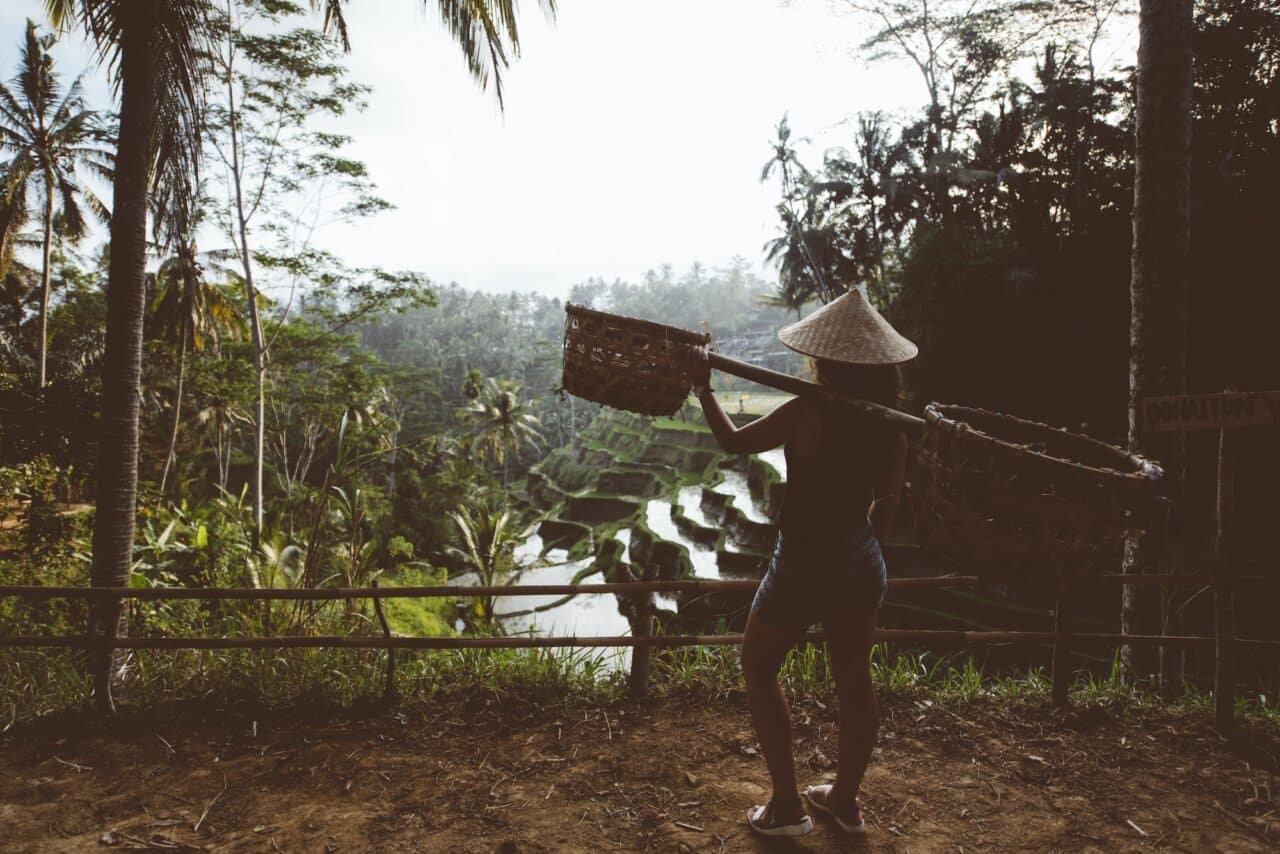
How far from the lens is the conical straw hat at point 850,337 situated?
166 cm

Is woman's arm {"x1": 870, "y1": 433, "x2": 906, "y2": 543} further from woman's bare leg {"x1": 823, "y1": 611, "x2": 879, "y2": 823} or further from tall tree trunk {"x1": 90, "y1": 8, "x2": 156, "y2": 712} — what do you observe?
tall tree trunk {"x1": 90, "y1": 8, "x2": 156, "y2": 712}

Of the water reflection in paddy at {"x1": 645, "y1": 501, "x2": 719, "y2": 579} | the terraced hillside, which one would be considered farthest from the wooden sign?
the water reflection in paddy at {"x1": 645, "y1": 501, "x2": 719, "y2": 579}

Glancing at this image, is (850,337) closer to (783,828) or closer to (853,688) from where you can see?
(853,688)

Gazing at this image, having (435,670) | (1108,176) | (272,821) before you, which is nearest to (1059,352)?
(1108,176)

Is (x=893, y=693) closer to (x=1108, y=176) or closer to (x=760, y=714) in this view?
(x=760, y=714)

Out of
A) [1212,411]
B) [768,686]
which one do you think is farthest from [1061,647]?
[768,686]

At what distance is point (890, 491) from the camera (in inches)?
73.7

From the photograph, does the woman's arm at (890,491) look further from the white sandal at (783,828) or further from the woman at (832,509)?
the white sandal at (783,828)

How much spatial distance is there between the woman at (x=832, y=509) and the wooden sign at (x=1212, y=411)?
4.49 feet

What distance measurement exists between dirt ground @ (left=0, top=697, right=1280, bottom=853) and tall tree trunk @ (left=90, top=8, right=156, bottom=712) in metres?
1.10

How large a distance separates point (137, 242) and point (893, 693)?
4527mm

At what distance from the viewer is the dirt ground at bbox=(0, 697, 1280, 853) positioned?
7.07ft

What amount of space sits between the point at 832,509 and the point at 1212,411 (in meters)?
1.71

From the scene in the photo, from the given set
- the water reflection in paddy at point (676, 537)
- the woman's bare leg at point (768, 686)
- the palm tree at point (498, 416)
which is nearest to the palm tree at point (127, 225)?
the woman's bare leg at point (768, 686)
